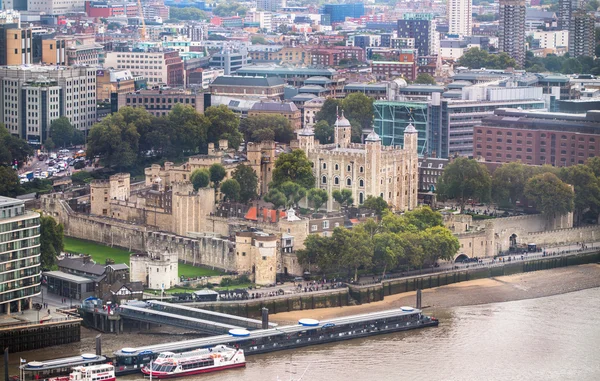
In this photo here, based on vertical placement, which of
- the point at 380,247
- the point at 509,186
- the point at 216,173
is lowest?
the point at 380,247

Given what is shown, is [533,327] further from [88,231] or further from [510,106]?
[510,106]

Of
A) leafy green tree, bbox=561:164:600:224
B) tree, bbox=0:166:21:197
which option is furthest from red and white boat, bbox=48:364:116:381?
leafy green tree, bbox=561:164:600:224

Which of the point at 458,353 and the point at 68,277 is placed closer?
A: the point at 458,353

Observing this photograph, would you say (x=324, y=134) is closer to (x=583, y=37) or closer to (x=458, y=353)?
(x=458, y=353)

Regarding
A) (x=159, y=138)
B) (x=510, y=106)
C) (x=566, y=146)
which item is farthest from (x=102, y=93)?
(x=566, y=146)

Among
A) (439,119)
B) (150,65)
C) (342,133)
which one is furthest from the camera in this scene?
(150,65)

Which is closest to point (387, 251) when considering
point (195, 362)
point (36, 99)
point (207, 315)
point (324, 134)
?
point (207, 315)

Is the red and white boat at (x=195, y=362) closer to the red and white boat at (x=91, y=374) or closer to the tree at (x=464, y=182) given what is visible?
the red and white boat at (x=91, y=374)
